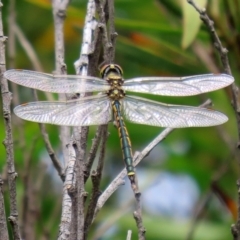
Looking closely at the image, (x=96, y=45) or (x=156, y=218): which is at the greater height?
(x=96, y=45)

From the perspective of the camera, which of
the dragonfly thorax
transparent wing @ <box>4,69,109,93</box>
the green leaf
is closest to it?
transparent wing @ <box>4,69,109,93</box>

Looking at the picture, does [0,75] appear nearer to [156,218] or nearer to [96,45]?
[96,45]

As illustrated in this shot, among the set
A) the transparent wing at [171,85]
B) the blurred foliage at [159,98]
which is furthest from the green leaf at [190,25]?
the transparent wing at [171,85]

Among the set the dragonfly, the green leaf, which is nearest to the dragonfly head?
the dragonfly

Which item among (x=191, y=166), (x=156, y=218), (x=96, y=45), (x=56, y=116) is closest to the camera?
(x=96, y=45)

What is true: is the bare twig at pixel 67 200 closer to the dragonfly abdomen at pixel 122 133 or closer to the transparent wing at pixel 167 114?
the dragonfly abdomen at pixel 122 133

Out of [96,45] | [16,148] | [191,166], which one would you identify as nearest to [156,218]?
[191,166]

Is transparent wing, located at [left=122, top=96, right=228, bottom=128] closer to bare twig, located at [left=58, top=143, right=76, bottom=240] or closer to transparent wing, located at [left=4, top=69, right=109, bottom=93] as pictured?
transparent wing, located at [left=4, top=69, right=109, bottom=93]

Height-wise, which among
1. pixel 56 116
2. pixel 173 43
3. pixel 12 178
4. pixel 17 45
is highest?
pixel 17 45
